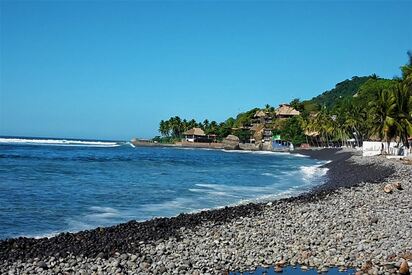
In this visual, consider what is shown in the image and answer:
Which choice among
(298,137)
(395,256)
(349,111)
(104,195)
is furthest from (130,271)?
(298,137)

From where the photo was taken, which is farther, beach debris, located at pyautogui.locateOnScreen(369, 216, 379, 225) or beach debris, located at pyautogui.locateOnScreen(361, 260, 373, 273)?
beach debris, located at pyautogui.locateOnScreen(369, 216, 379, 225)

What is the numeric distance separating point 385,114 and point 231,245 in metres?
38.3

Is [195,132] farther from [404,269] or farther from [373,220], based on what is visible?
[404,269]

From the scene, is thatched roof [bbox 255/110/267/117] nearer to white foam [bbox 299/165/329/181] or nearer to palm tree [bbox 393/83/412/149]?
palm tree [bbox 393/83/412/149]

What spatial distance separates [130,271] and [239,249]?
2.64m

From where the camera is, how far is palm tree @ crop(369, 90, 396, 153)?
43938 mm

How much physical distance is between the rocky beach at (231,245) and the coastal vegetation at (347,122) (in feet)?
104

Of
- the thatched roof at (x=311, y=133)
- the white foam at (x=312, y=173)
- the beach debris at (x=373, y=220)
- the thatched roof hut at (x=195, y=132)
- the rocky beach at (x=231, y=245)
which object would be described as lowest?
the white foam at (x=312, y=173)

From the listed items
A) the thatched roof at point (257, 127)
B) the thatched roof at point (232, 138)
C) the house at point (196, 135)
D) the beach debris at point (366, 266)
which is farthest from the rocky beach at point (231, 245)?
the house at point (196, 135)

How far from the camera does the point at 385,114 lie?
44.9m

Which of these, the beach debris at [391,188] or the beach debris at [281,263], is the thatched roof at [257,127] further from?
the beach debris at [281,263]

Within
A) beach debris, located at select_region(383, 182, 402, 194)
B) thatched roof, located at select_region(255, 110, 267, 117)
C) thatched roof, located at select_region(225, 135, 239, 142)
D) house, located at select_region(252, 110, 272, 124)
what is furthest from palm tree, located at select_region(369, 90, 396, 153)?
thatched roof, located at select_region(255, 110, 267, 117)

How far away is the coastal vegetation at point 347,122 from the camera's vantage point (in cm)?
4412

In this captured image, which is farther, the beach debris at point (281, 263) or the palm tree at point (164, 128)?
the palm tree at point (164, 128)
